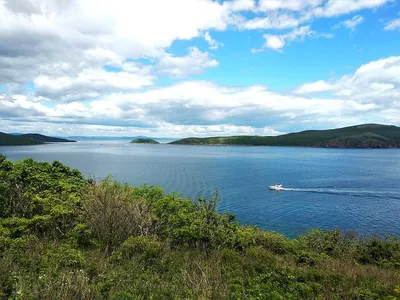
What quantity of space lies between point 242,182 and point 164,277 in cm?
6399

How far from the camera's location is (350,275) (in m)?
9.30

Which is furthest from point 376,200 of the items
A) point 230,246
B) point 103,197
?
point 103,197

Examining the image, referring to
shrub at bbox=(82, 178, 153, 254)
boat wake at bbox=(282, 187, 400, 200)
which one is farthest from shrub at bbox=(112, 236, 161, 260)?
boat wake at bbox=(282, 187, 400, 200)

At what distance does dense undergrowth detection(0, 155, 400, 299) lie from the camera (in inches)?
280

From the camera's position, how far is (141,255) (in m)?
9.57

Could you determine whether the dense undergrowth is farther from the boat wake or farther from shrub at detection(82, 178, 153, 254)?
the boat wake

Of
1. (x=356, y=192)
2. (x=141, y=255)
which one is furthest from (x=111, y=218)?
(x=356, y=192)

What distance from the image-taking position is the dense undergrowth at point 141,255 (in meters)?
7.11

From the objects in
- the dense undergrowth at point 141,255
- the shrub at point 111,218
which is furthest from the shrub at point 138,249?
the shrub at point 111,218

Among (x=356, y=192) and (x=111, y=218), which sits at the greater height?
(x=111, y=218)

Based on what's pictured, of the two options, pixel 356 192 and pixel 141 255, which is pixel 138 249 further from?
pixel 356 192

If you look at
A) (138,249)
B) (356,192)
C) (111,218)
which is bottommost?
(356,192)

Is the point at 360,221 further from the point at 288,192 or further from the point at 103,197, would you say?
the point at 103,197

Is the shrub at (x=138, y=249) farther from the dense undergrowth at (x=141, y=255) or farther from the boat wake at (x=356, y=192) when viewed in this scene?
the boat wake at (x=356, y=192)
